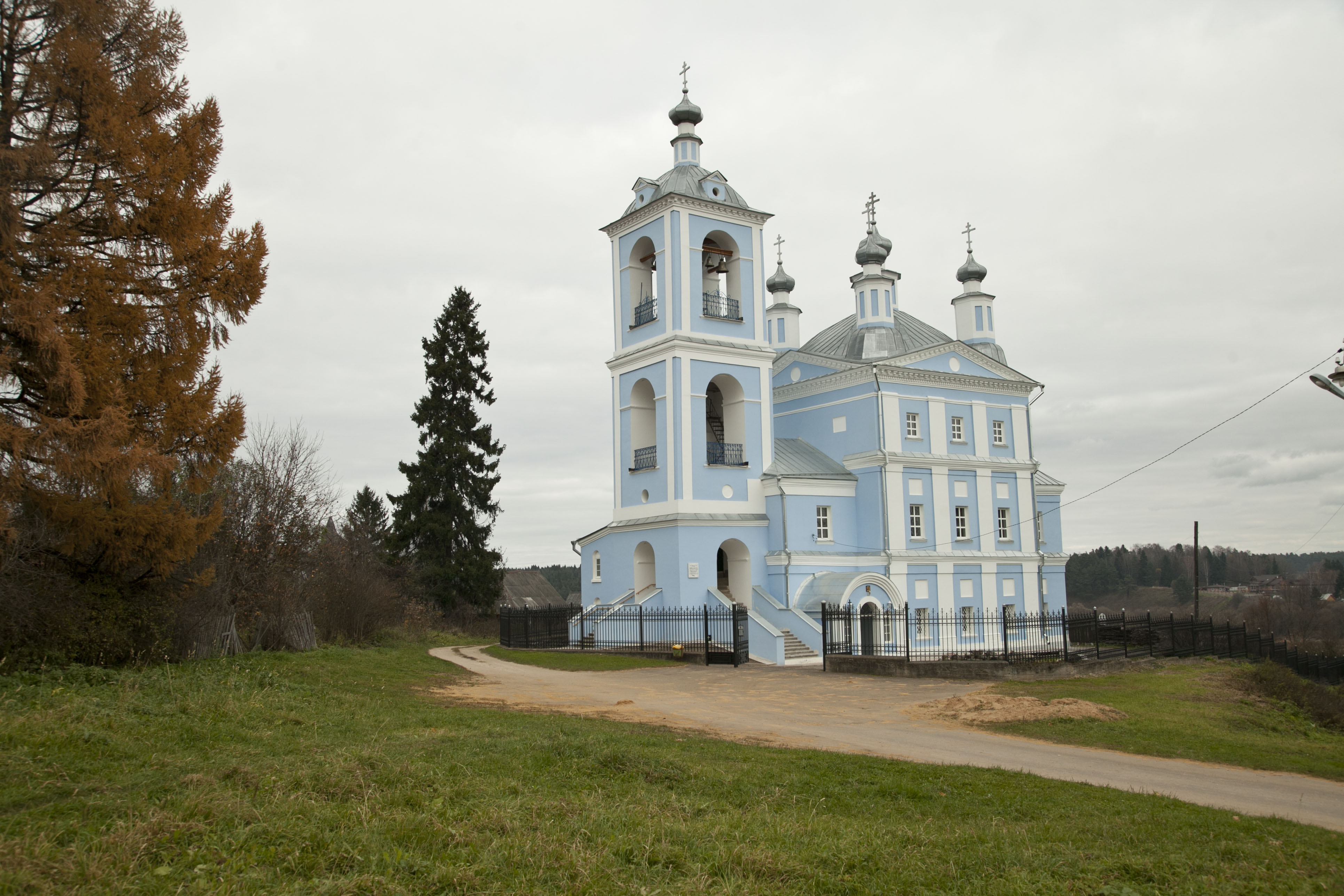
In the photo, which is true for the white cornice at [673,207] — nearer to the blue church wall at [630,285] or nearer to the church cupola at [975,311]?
the blue church wall at [630,285]

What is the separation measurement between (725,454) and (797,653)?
7.07 meters

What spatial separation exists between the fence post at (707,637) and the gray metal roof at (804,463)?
20.8 feet

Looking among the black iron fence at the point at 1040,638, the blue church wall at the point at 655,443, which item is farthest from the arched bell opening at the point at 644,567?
the black iron fence at the point at 1040,638

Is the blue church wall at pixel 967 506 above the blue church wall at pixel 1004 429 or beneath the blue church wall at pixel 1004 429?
beneath

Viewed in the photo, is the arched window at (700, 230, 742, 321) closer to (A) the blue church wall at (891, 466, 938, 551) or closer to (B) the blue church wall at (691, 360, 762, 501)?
(B) the blue church wall at (691, 360, 762, 501)

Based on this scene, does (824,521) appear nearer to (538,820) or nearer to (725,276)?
(725,276)

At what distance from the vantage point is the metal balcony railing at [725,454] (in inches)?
1220

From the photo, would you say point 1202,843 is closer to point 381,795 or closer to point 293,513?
point 381,795

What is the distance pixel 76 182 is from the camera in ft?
42.4

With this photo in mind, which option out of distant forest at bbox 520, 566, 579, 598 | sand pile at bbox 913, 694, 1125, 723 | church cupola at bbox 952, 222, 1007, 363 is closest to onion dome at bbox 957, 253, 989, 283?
church cupola at bbox 952, 222, 1007, 363

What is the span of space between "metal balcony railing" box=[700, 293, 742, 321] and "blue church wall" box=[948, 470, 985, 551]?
9.93 m

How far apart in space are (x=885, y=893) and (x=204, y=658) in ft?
43.6

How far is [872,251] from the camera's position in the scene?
35.8 m

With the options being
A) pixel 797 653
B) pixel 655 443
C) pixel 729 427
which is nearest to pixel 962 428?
pixel 729 427
